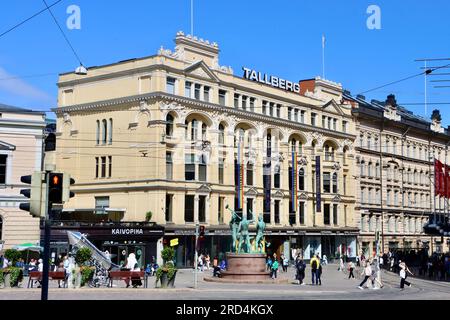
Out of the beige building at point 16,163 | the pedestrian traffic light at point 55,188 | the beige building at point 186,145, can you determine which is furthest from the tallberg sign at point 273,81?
the pedestrian traffic light at point 55,188

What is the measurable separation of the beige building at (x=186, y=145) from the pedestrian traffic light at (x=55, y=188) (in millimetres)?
41605

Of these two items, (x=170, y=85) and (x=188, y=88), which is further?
(x=188, y=88)

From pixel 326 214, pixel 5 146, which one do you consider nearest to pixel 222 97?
pixel 326 214

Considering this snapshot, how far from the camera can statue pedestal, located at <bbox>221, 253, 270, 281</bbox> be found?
131ft

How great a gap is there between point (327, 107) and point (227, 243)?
23690 mm

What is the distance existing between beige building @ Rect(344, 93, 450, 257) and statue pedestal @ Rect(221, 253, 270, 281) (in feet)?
143

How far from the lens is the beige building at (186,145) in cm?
5741

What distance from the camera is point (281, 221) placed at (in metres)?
70.0

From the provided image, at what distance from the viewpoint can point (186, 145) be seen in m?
59.2

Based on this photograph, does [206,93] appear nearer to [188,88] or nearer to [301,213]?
[188,88]

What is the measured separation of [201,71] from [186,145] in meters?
7.37

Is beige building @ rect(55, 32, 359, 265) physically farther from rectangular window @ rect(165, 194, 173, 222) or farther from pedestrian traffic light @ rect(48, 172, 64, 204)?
pedestrian traffic light @ rect(48, 172, 64, 204)
